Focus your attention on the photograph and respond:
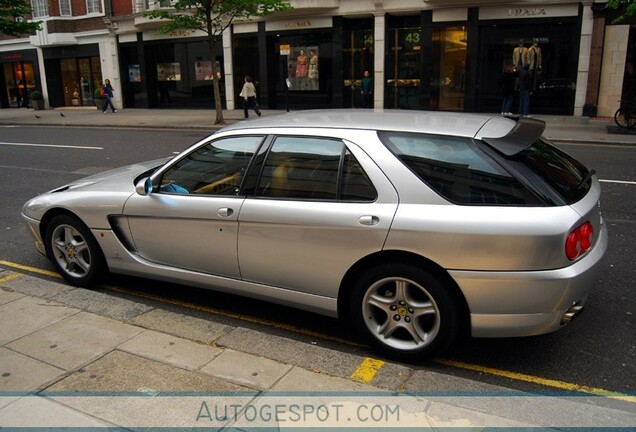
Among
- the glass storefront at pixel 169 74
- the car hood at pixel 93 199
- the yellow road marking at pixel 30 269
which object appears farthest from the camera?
the glass storefront at pixel 169 74

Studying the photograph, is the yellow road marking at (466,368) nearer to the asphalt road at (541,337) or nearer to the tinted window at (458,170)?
the asphalt road at (541,337)

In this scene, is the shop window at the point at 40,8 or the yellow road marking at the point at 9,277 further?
the shop window at the point at 40,8

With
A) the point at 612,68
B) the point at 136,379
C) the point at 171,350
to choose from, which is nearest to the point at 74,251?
the point at 171,350

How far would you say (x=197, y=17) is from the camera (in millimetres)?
19984

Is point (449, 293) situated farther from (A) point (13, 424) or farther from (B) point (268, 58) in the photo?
(B) point (268, 58)

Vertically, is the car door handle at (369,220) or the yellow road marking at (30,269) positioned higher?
the car door handle at (369,220)

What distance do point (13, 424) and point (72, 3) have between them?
32.9 metres

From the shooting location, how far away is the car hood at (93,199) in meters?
4.67

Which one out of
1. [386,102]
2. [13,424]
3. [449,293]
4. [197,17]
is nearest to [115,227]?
[13,424]

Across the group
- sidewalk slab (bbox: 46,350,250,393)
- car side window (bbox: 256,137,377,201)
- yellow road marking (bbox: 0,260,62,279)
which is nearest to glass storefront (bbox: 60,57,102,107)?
yellow road marking (bbox: 0,260,62,279)

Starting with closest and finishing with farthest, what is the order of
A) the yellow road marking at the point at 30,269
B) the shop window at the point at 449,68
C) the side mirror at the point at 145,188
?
the side mirror at the point at 145,188
the yellow road marking at the point at 30,269
the shop window at the point at 449,68

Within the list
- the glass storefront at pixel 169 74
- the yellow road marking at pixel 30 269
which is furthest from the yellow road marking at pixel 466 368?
the glass storefront at pixel 169 74

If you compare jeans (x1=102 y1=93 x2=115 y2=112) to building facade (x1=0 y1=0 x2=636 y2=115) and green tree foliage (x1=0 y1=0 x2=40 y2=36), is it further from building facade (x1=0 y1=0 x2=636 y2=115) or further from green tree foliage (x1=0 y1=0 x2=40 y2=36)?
green tree foliage (x1=0 y1=0 x2=40 y2=36)

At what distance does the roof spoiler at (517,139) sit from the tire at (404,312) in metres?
0.95
